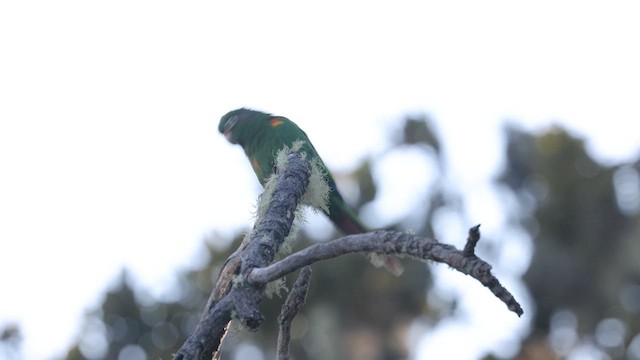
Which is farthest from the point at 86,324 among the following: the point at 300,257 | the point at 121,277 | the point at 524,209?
the point at 300,257

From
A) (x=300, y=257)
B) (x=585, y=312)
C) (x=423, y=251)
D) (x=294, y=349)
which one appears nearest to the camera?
(x=423, y=251)

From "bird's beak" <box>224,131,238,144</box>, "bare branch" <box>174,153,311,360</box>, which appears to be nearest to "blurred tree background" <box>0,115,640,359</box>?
"bird's beak" <box>224,131,238,144</box>

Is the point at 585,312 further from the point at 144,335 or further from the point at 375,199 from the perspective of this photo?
the point at 144,335

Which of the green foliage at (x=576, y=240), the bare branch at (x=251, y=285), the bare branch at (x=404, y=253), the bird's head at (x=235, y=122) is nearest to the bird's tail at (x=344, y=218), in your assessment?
the bird's head at (x=235, y=122)

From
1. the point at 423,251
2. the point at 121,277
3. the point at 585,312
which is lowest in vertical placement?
the point at 585,312

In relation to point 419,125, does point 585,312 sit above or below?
below

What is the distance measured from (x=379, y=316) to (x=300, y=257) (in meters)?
12.1

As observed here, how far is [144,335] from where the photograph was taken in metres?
14.9

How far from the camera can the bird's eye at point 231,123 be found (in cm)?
727

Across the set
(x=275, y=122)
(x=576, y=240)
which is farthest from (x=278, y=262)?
(x=576, y=240)

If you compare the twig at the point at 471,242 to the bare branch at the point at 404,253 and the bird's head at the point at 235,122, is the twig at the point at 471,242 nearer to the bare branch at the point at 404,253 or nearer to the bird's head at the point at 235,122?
the bare branch at the point at 404,253

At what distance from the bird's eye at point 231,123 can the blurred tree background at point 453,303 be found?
6.59 metres

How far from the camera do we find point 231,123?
23.9 feet

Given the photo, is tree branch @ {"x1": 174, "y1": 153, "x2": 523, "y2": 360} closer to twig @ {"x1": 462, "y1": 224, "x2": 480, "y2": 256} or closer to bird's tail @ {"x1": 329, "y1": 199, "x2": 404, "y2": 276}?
twig @ {"x1": 462, "y1": 224, "x2": 480, "y2": 256}
